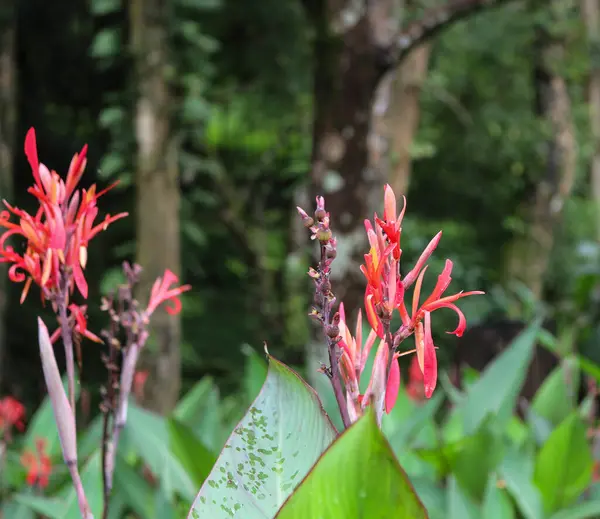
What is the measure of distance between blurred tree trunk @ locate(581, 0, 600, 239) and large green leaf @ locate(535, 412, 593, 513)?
271 inches

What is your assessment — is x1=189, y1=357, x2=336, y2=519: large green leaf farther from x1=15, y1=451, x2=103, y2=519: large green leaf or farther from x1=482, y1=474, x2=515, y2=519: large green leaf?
x1=482, y1=474, x2=515, y2=519: large green leaf

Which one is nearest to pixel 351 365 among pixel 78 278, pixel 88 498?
pixel 78 278

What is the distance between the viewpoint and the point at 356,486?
48 cm

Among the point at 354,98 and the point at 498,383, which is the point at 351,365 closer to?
the point at 498,383

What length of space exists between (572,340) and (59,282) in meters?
2.62

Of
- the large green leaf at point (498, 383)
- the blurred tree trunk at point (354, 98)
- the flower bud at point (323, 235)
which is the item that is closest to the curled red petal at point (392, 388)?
the flower bud at point (323, 235)

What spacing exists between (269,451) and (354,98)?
2.11 metres

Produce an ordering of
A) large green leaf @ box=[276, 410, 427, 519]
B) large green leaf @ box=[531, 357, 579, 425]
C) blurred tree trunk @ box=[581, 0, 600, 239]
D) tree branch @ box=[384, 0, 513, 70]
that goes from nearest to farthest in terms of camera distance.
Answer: large green leaf @ box=[276, 410, 427, 519]
large green leaf @ box=[531, 357, 579, 425]
tree branch @ box=[384, 0, 513, 70]
blurred tree trunk @ box=[581, 0, 600, 239]

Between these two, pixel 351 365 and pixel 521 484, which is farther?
pixel 521 484

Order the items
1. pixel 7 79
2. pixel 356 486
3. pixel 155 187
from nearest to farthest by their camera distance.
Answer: pixel 356 486 → pixel 155 187 → pixel 7 79

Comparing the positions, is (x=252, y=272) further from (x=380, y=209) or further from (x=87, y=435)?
(x=87, y=435)

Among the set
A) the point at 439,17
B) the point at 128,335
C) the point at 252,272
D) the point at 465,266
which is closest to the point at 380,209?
the point at 439,17

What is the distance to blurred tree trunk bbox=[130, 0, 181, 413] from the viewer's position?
11.7 ft

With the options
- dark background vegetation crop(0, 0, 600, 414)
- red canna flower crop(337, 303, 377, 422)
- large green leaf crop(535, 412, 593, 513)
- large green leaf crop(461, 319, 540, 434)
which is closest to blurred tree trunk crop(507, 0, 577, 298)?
dark background vegetation crop(0, 0, 600, 414)
